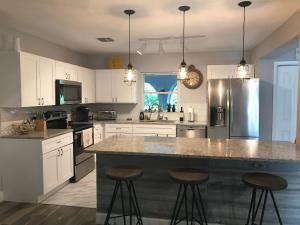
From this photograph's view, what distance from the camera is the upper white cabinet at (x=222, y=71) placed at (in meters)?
5.10

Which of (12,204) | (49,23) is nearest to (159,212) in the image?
(12,204)

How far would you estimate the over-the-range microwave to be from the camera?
13.9 ft

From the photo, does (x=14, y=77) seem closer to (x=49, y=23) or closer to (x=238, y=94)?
(x=49, y=23)

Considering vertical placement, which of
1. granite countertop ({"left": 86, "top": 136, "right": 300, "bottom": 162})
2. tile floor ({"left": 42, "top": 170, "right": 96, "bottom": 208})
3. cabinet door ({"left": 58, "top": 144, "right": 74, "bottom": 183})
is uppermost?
granite countertop ({"left": 86, "top": 136, "right": 300, "bottom": 162})

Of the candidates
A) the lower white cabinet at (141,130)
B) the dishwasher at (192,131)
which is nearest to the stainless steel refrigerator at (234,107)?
the dishwasher at (192,131)

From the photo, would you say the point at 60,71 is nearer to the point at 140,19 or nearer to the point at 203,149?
the point at 140,19

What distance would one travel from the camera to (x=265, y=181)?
2.24 metres

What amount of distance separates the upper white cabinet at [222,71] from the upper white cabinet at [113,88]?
165 cm

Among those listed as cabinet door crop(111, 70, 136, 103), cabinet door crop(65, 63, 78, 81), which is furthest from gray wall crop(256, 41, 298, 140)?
cabinet door crop(65, 63, 78, 81)

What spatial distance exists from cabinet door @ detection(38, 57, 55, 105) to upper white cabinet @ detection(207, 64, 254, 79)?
3.00 meters

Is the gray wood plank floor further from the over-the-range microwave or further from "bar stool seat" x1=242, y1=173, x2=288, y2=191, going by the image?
"bar stool seat" x1=242, y1=173, x2=288, y2=191

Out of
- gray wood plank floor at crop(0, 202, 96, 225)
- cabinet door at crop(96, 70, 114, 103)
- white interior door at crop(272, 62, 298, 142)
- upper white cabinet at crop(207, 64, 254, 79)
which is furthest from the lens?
cabinet door at crop(96, 70, 114, 103)

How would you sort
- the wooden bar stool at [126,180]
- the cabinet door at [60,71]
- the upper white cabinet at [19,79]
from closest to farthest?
1. the wooden bar stool at [126,180]
2. the upper white cabinet at [19,79]
3. the cabinet door at [60,71]

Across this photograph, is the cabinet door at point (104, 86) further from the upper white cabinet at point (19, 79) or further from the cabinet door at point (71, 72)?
the upper white cabinet at point (19, 79)
